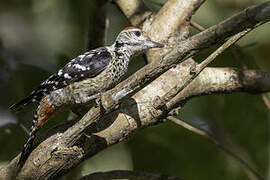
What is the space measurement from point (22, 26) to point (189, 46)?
3.86 metres

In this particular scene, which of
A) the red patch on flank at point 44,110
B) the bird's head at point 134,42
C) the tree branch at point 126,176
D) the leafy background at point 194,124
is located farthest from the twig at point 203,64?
the leafy background at point 194,124

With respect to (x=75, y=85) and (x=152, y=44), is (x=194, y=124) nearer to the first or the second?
(x=152, y=44)

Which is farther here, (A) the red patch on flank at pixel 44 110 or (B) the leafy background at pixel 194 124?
(B) the leafy background at pixel 194 124

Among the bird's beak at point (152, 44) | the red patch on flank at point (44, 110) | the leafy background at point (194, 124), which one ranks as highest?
the bird's beak at point (152, 44)

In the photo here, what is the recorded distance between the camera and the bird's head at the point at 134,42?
12.1ft

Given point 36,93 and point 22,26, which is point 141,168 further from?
point 22,26

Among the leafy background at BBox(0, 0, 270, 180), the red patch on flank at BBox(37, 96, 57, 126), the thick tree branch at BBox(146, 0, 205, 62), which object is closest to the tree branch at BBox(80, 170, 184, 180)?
the red patch on flank at BBox(37, 96, 57, 126)

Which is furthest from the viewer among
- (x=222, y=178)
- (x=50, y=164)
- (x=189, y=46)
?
(x=222, y=178)

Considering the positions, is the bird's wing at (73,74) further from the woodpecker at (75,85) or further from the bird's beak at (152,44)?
the bird's beak at (152,44)

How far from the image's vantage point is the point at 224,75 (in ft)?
11.4

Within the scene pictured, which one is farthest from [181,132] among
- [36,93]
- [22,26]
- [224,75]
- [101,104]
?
[22,26]

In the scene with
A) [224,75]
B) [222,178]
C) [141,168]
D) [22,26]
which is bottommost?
[222,178]

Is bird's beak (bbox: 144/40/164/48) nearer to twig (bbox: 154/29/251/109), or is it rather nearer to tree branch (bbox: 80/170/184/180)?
twig (bbox: 154/29/251/109)

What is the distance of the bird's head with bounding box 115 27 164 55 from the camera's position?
3.70 meters
